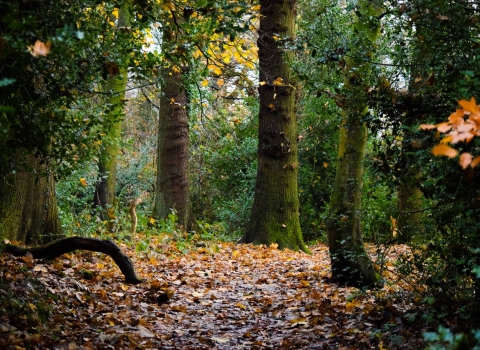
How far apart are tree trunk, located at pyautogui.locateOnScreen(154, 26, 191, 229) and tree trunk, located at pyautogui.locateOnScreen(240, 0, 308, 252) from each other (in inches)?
89.8

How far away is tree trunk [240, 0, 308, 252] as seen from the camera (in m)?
11.5

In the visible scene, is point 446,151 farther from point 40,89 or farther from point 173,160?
point 173,160

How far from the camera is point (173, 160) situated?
1302 cm

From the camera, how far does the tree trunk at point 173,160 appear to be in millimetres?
12977

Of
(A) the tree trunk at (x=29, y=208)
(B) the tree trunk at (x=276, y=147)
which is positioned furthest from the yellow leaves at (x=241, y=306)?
(B) the tree trunk at (x=276, y=147)

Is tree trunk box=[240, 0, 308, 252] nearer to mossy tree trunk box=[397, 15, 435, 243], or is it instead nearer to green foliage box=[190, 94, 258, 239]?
green foliage box=[190, 94, 258, 239]

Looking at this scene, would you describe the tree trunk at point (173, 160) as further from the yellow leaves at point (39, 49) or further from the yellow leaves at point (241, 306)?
the yellow leaves at point (39, 49)

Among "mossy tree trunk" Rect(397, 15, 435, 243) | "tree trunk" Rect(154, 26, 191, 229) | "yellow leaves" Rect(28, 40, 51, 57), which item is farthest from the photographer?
"tree trunk" Rect(154, 26, 191, 229)

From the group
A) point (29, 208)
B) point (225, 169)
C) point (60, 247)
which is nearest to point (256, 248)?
point (29, 208)

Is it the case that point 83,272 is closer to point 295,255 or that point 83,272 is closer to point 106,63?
point 106,63

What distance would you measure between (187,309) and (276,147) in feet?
19.1

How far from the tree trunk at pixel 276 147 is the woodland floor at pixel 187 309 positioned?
122 inches

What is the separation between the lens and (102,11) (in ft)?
20.9

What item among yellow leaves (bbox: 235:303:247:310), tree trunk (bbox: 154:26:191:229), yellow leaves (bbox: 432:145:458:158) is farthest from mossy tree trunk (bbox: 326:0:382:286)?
tree trunk (bbox: 154:26:191:229)
